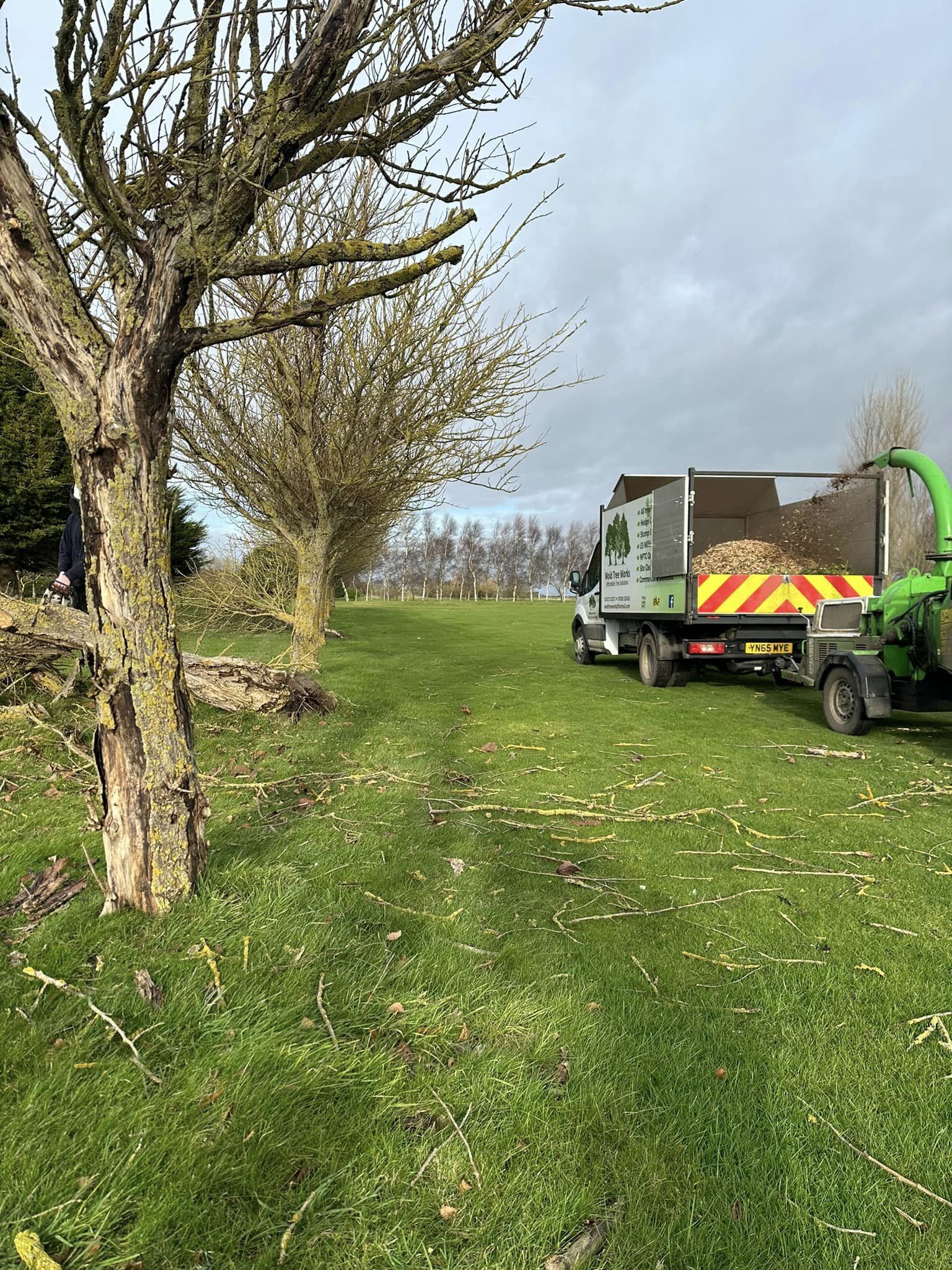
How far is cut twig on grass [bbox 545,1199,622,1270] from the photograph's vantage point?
1442mm

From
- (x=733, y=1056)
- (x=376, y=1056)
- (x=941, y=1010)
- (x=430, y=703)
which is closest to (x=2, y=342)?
(x=376, y=1056)

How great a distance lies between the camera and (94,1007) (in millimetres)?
2012

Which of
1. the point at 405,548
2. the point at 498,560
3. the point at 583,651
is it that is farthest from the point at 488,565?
the point at 583,651

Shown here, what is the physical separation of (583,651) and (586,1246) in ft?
47.3

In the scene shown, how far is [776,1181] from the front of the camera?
5.50ft

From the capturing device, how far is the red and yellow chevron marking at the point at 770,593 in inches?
374

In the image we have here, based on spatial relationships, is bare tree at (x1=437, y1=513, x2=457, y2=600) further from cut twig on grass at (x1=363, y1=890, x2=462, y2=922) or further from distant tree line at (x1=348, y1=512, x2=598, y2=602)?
cut twig on grass at (x1=363, y1=890, x2=462, y2=922)

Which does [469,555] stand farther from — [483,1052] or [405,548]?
[483,1052]

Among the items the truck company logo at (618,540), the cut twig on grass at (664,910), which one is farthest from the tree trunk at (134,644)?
the truck company logo at (618,540)

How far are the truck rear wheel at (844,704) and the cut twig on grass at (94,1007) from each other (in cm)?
741

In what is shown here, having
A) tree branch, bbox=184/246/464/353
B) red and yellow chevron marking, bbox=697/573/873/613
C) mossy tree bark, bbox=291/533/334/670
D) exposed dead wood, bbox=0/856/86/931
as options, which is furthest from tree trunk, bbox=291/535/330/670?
tree branch, bbox=184/246/464/353

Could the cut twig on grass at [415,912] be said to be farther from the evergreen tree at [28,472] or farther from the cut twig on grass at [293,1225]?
the evergreen tree at [28,472]

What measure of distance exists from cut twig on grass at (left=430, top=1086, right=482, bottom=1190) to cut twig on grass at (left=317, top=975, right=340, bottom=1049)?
342mm

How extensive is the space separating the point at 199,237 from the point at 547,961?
326 centimetres
